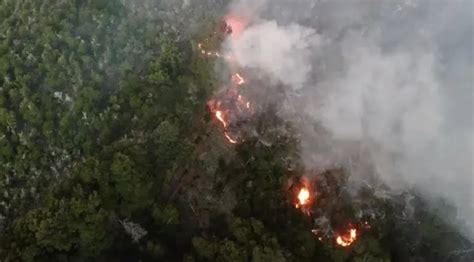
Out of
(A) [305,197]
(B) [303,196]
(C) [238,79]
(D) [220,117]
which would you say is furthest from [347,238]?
(C) [238,79]

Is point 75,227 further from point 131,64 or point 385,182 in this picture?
point 385,182

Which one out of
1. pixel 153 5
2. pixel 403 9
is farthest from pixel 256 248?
pixel 403 9

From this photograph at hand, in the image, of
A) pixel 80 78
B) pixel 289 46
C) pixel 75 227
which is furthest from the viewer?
pixel 289 46

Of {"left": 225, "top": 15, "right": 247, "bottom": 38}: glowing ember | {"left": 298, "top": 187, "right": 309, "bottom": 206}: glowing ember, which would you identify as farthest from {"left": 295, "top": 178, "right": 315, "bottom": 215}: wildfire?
{"left": 225, "top": 15, "right": 247, "bottom": 38}: glowing ember

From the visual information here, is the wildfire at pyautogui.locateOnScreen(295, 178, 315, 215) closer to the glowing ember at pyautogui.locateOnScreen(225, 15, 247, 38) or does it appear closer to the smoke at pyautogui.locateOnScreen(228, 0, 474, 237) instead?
the smoke at pyautogui.locateOnScreen(228, 0, 474, 237)

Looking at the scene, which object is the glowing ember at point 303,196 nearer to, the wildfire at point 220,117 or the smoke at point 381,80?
the smoke at point 381,80

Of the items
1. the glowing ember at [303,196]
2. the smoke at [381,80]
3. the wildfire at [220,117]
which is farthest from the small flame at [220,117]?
the glowing ember at [303,196]
